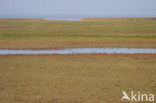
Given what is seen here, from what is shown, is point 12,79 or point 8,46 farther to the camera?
point 8,46

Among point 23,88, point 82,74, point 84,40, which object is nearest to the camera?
point 23,88

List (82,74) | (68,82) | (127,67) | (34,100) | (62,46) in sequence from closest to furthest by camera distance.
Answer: (34,100)
(68,82)
(82,74)
(127,67)
(62,46)

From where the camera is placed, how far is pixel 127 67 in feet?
50.4

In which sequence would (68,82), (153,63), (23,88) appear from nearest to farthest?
(23,88) < (68,82) < (153,63)

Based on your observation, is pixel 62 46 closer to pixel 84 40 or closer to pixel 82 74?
pixel 84 40

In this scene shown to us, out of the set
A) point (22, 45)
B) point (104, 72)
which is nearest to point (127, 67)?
point (104, 72)

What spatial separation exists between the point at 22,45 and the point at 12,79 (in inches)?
477

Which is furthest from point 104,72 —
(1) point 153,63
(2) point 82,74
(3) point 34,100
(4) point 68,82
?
(3) point 34,100

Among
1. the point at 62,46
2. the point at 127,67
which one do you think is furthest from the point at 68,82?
the point at 62,46

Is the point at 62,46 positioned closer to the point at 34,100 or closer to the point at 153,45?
the point at 153,45

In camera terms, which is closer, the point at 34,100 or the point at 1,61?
the point at 34,100

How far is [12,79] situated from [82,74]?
11.6ft

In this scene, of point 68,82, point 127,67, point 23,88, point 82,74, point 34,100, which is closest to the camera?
point 34,100

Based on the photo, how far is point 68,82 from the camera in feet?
40.1
